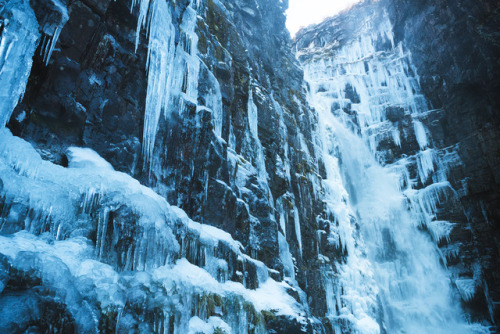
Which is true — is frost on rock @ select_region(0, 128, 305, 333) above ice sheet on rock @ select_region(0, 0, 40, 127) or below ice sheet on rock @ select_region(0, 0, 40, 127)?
below

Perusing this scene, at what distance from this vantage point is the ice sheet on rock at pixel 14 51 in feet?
18.6

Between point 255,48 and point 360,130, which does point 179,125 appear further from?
point 360,130

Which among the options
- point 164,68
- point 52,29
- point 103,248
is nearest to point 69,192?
point 103,248

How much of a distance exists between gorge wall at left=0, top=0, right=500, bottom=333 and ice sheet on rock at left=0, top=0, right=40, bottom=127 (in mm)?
28

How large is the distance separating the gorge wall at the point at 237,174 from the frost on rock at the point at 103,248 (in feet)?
0.09

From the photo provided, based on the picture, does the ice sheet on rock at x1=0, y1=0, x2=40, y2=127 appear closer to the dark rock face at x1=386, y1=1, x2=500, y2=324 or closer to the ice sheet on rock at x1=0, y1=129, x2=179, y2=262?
the ice sheet on rock at x1=0, y1=129, x2=179, y2=262

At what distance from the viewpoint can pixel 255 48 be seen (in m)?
18.4

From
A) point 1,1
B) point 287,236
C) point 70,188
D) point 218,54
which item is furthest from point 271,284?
point 1,1

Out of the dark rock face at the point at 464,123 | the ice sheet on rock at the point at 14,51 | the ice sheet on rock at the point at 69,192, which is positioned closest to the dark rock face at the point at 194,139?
the ice sheet on rock at the point at 69,192

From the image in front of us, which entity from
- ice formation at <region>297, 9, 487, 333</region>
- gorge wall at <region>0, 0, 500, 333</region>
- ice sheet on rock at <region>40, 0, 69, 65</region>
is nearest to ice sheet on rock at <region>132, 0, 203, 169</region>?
gorge wall at <region>0, 0, 500, 333</region>

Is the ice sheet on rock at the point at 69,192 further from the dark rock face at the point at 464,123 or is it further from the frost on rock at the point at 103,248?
the dark rock face at the point at 464,123

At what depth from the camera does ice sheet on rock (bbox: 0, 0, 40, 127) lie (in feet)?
18.6

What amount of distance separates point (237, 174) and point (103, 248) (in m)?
6.54

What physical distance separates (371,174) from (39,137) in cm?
1770
